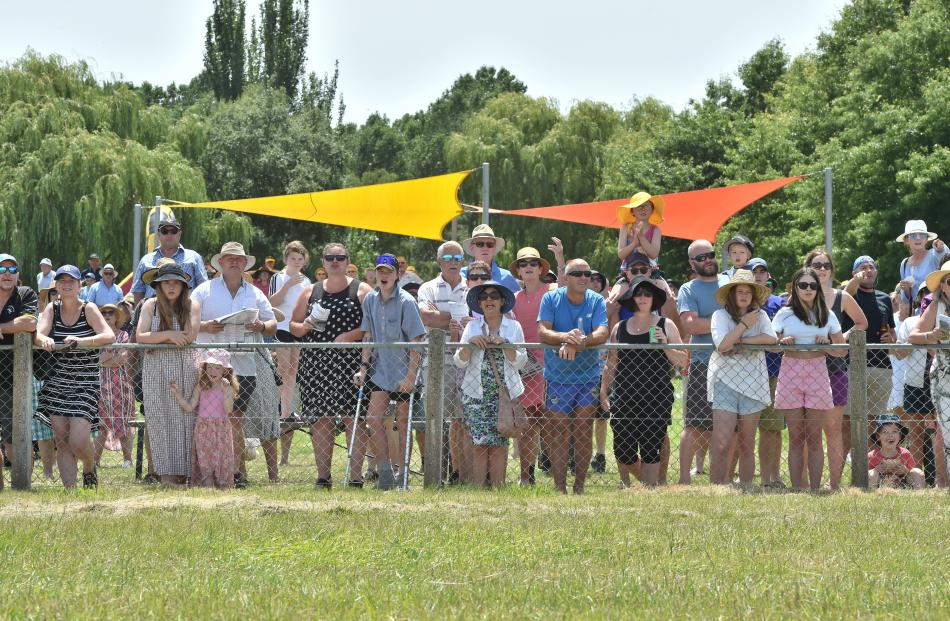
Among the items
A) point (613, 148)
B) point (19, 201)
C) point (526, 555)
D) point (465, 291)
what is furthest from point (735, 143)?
point (526, 555)

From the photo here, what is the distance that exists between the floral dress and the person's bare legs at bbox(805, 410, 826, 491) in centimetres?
235

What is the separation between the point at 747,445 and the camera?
10.4 m

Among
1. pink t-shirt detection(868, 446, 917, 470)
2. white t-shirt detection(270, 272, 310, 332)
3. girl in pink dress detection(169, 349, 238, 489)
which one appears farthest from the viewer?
white t-shirt detection(270, 272, 310, 332)

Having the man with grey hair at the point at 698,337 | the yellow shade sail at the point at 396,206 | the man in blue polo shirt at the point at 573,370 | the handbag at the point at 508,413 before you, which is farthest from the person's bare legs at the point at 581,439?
the yellow shade sail at the point at 396,206

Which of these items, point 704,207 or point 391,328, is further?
point 704,207

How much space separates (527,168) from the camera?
4938 cm

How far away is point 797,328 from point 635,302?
50.9 inches

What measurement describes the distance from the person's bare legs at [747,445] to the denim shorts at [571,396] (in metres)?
1.18

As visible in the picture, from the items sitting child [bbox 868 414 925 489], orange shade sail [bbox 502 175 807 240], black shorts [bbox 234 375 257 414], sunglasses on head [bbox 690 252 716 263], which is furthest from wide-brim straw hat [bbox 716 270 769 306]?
orange shade sail [bbox 502 175 807 240]

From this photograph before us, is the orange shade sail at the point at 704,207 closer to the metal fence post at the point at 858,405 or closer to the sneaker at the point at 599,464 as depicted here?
the sneaker at the point at 599,464

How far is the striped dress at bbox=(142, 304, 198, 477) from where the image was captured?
1066cm

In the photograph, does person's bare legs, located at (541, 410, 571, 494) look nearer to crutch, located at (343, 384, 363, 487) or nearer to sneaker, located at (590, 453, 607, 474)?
crutch, located at (343, 384, 363, 487)

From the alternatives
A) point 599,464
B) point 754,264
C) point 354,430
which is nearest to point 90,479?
point 354,430

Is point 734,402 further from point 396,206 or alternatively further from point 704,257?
point 396,206
